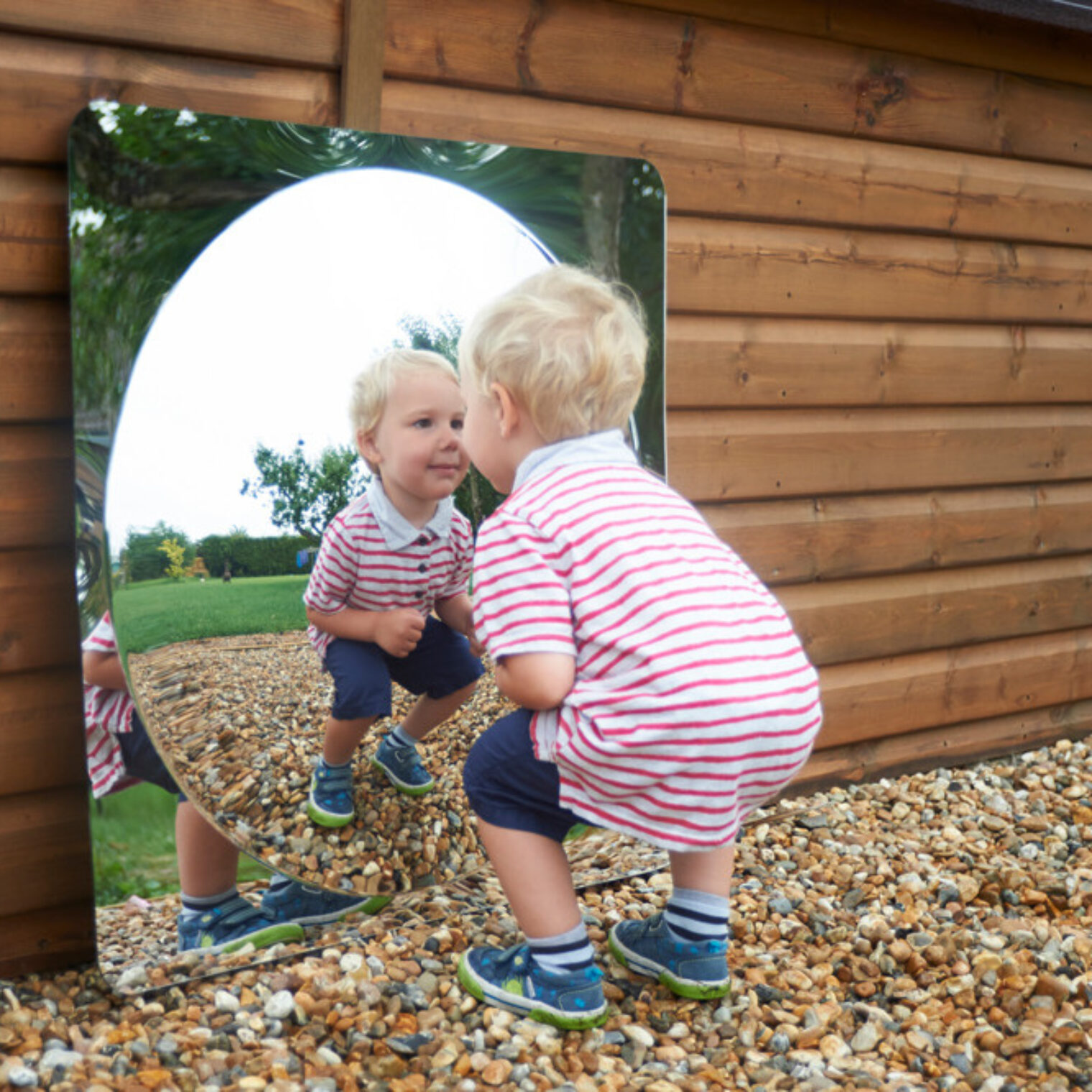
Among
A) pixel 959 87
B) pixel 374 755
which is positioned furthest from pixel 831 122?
pixel 374 755

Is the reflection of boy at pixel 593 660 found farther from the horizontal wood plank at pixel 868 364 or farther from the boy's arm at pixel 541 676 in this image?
the horizontal wood plank at pixel 868 364

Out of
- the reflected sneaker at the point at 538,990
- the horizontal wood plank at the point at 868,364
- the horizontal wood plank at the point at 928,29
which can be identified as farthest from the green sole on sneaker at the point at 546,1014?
the horizontal wood plank at the point at 928,29

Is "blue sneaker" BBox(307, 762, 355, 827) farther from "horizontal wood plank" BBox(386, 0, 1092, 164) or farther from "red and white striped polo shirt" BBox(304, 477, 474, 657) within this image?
"horizontal wood plank" BBox(386, 0, 1092, 164)

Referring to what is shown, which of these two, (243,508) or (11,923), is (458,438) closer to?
(243,508)

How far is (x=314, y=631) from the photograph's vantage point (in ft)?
6.10

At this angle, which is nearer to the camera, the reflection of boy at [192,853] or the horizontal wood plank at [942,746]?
the reflection of boy at [192,853]

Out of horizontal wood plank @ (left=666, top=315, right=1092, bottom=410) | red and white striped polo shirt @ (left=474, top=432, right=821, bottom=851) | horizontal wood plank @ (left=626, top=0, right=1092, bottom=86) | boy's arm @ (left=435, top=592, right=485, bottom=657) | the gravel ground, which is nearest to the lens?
red and white striped polo shirt @ (left=474, top=432, right=821, bottom=851)

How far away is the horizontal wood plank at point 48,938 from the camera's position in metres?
1.85

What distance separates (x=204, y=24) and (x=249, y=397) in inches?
23.5

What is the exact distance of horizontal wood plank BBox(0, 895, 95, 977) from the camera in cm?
185

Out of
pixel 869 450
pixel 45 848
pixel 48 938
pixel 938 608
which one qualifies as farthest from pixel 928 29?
pixel 48 938

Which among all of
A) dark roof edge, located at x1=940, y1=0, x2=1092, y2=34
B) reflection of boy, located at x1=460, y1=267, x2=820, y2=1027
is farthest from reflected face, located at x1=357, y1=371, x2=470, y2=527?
dark roof edge, located at x1=940, y1=0, x2=1092, y2=34

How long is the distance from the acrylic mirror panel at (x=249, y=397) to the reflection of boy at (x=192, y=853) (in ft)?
0.08

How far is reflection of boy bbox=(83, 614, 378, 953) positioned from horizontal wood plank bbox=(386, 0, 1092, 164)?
1151 mm
